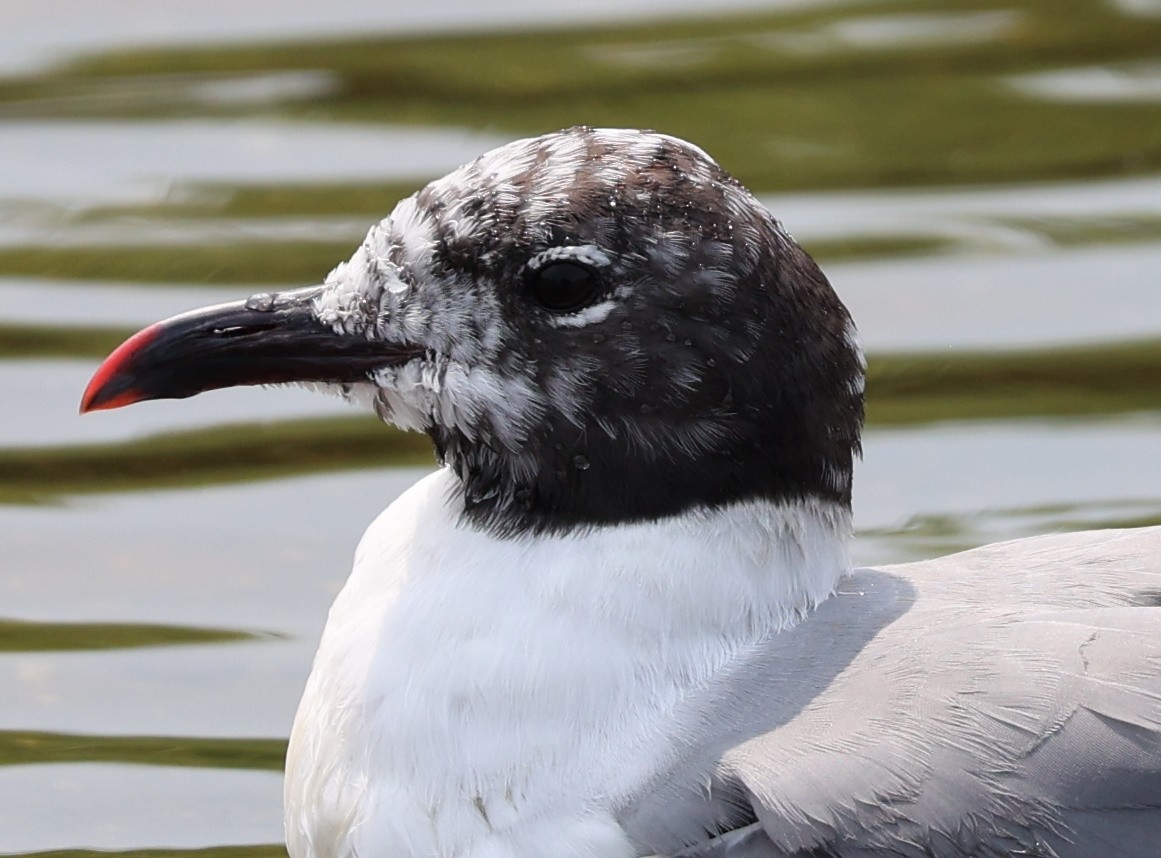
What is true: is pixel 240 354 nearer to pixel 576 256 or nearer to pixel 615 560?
pixel 576 256

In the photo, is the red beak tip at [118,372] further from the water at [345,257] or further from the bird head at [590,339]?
the water at [345,257]

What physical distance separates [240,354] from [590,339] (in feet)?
1.99

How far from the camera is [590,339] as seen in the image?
12.7 ft

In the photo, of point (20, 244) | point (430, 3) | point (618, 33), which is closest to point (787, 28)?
point (618, 33)

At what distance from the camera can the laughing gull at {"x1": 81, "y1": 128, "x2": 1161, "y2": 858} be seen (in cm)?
371

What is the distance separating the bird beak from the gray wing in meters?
0.85

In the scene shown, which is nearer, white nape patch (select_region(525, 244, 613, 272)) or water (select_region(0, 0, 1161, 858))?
white nape patch (select_region(525, 244, 613, 272))

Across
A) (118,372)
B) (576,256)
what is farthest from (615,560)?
(118,372)

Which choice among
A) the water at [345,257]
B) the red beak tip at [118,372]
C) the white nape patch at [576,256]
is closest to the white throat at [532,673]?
the white nape patch at [576,256]

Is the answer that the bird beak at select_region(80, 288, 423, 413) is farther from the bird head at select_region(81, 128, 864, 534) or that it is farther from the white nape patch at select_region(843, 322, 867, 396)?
the white nape patch at select_region(843, 322, 867, 396)

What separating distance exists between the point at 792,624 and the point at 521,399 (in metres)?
0.60

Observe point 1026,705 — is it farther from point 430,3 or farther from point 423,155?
point 430,3

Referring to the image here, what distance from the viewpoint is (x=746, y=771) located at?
3.64 metres

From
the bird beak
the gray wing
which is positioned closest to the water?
the bird beak
